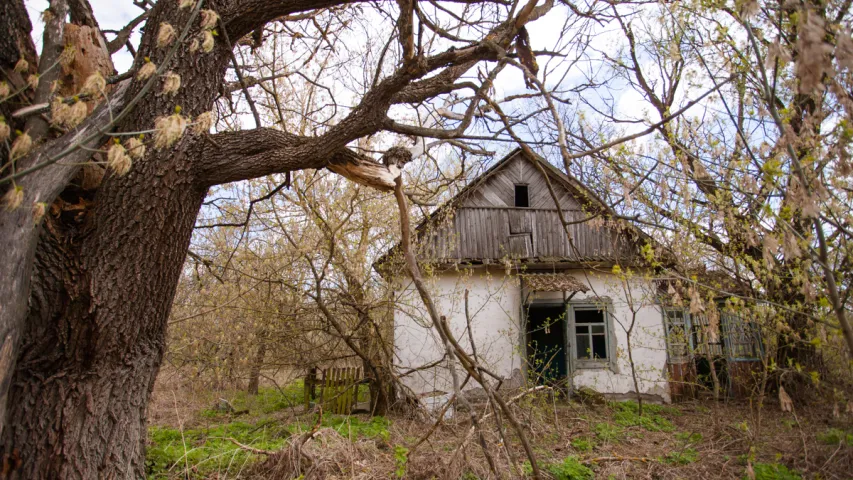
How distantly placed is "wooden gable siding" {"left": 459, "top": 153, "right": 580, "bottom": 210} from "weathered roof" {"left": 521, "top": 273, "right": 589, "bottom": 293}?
1.90 meters

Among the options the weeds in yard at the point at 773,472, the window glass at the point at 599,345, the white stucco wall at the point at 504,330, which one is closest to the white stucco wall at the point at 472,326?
the white stucco wall at the point at 504,330

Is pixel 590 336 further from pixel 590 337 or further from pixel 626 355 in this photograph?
pixel 626 355

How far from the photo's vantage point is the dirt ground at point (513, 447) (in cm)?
442

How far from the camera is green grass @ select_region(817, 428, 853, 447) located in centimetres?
492

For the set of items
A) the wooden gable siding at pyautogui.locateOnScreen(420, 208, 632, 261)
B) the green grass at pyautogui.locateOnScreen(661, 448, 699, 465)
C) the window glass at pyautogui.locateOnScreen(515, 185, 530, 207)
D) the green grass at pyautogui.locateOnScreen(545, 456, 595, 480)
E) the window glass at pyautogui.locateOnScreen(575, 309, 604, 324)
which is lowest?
the green grass at pyautogui.locateOnScreen(661, 448, 699, 465)

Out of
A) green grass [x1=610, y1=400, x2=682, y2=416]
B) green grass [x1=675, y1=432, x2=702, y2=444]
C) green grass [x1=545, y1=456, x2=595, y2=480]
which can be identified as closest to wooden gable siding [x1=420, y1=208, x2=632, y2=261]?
green grass [x1=610, y1=400, x2=682, y2=416]

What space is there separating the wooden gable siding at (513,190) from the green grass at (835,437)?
23.3ft

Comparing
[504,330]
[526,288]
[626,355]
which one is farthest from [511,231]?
[626,355]

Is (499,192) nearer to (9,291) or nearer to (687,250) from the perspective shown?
(687,250)

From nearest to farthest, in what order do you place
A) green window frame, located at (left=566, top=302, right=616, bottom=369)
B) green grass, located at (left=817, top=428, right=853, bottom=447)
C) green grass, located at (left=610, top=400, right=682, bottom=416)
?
green grass, located at (left=817, top=428, right=853, bottom=447) → green grass, located at (left=610, top=400, right=682, bottom=416) → green window frame, located at (left=566, top=302, right=616, bottom=369)

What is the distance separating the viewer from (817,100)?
2650mm

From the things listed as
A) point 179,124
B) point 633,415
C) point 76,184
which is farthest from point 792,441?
point 76,184

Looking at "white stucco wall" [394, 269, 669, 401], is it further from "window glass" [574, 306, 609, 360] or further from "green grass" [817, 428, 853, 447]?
"green grass" [817, 428, 853, 447]

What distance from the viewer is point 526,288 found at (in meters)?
11.4
